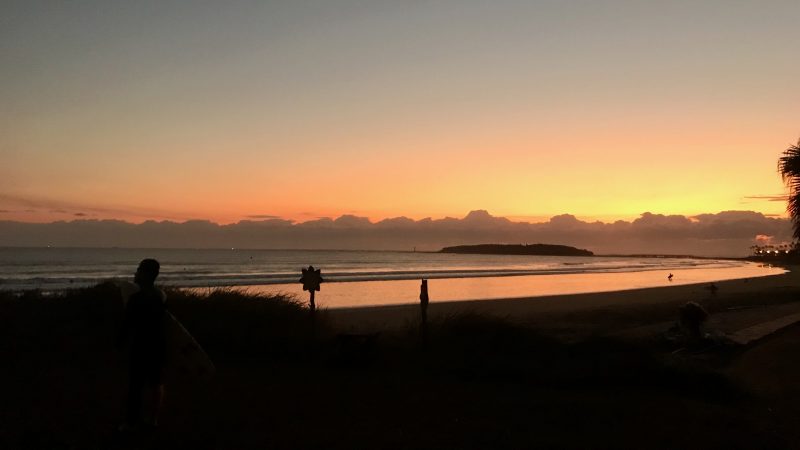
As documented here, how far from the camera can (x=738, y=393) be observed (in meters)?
8.88

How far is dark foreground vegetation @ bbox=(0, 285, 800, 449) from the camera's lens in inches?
255

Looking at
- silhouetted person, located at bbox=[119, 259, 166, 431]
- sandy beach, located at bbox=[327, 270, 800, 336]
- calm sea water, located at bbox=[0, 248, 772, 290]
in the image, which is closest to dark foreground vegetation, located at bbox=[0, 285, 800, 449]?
silhouetted person, located at bbox=[119, 259, 166, 431]

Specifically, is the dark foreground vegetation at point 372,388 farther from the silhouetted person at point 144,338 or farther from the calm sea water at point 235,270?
the calm sea water at point 235,270

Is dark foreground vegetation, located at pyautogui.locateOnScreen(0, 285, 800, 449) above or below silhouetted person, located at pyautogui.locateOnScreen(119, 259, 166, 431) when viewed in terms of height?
below

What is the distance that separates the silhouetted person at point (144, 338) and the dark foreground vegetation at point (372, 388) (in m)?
0.41

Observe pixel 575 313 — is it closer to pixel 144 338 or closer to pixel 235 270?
pixel 144 338

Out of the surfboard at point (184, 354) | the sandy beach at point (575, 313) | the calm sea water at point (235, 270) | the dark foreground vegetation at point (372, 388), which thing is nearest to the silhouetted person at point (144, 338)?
the dark foreground vegetation at point (372, 388)

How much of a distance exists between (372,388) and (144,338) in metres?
3.45

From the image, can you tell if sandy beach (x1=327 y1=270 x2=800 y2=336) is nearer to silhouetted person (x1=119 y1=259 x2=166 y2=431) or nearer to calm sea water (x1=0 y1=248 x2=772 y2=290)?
silhouetted person (x1=119 y1=259 x2=166 y2=431)

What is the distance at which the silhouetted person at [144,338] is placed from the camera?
20.5 ft

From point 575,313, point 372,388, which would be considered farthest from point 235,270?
point 372,388

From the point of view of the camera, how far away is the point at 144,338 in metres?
6.27

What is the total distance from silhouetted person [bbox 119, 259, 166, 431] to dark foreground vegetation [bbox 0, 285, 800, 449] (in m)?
0.41

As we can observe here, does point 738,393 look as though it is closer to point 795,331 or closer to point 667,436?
point 667,436
